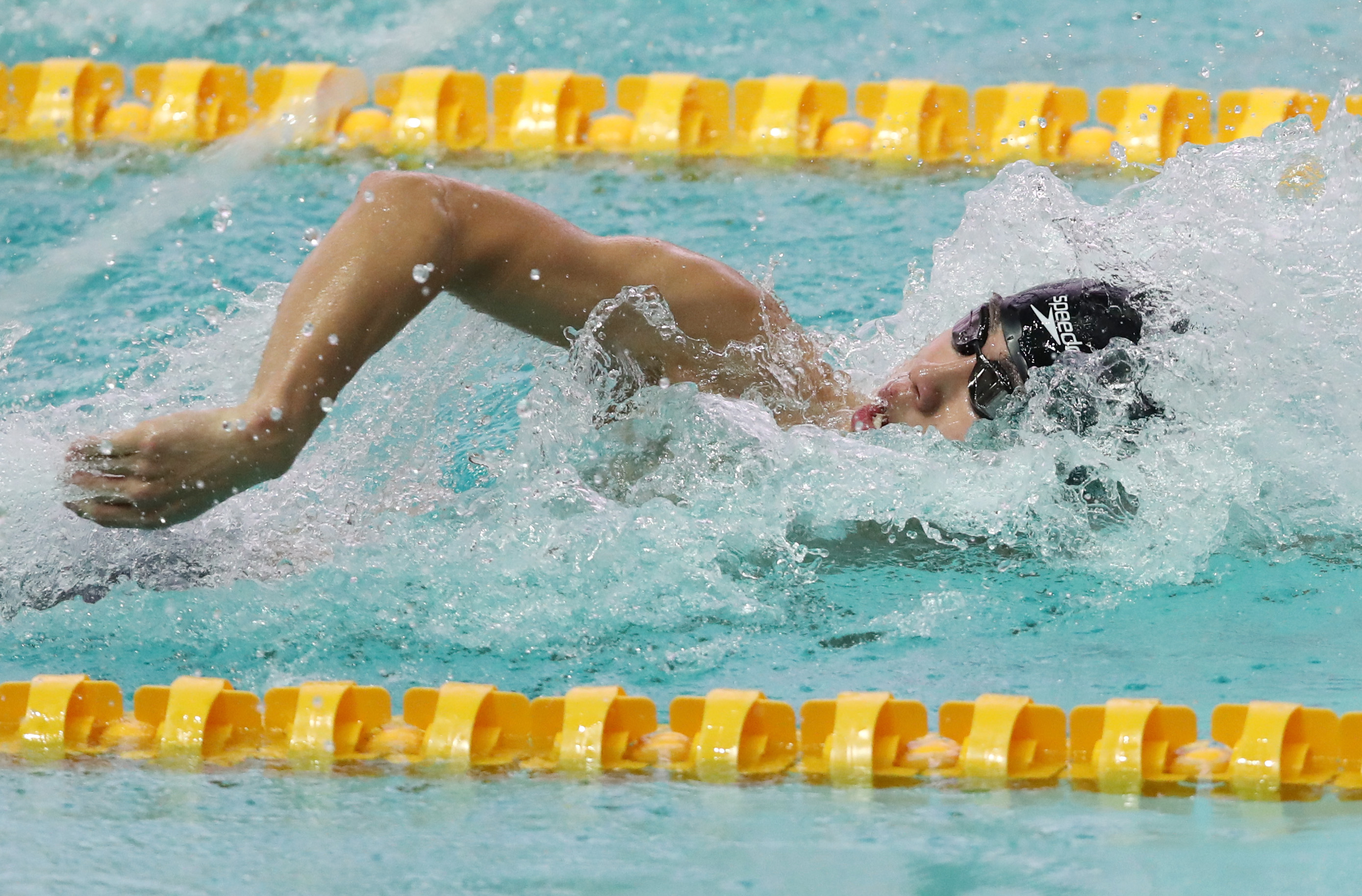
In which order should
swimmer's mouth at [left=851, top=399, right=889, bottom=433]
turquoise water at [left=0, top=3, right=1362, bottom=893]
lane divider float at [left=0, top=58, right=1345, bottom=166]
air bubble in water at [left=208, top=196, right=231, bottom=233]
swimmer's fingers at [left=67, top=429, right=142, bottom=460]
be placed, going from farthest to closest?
lane divider float at [left=0, top=58, right=1345, bottom=166] < air bubble in water at [left=208, top=196, right=231, bottom=233] < swimmer's mouth at [left=851, top=399, right=889, bottom=433] < swimmer's fingers at [left=67, top=429, right=142, bottom=460] < turquoise water at [left=0, top=3, right=1362, bottom=893]

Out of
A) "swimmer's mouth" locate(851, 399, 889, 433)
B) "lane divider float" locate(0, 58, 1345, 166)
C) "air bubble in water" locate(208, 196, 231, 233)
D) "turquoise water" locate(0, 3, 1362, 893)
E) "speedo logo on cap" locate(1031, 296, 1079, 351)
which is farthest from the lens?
"lane divider float" locate(0, 58, 1345, 166)

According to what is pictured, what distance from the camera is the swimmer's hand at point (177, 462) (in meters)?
1.85

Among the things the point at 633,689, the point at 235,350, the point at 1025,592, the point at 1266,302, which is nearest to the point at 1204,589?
the point at 1025,592

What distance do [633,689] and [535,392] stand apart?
1.76ft

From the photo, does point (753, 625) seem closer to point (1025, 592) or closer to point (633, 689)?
point (633, 689)

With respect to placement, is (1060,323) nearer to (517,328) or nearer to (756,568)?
(756,568)

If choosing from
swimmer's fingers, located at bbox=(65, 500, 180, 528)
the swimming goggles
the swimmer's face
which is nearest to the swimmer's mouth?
the swimmer's face

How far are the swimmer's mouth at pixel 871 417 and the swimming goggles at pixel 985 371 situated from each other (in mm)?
150

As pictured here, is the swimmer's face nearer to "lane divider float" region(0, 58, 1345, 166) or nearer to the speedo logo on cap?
the speedo logo on cap

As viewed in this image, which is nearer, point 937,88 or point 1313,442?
point 1313,442

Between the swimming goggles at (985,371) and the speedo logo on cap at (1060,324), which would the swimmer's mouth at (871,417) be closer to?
the swimming goggles at (985,371)

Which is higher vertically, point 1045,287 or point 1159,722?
point 1045,287

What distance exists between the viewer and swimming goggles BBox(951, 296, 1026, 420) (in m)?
2.32

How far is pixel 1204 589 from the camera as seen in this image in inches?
92.5
